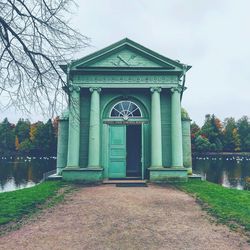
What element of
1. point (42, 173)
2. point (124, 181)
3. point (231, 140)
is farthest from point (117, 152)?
point (231, 140)

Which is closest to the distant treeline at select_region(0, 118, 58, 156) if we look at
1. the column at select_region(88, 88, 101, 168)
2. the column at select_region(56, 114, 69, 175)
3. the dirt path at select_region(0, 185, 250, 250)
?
the column at select_region(56, 114, 69, 175)

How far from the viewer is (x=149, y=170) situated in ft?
45.5

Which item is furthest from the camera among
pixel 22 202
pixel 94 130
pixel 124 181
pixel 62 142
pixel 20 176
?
pixel 20 176

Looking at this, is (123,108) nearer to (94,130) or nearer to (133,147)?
(94,130)

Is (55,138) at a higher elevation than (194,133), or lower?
lower

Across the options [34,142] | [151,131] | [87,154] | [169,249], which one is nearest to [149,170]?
[151,131]

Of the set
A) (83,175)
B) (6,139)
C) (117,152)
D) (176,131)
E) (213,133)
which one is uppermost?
(213,133)

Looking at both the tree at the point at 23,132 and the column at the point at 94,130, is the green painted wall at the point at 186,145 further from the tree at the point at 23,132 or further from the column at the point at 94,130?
the tree at the point at 23,132

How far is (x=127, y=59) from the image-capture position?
14820 mm

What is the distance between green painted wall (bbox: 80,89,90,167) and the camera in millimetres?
14523

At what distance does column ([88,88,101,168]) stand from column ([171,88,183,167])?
397 cm

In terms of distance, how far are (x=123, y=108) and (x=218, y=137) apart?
64561mm

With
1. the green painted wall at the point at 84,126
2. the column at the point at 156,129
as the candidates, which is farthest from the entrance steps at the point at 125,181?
the green painted wall at the point at 84,126

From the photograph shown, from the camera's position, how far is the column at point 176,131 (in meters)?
14.1
